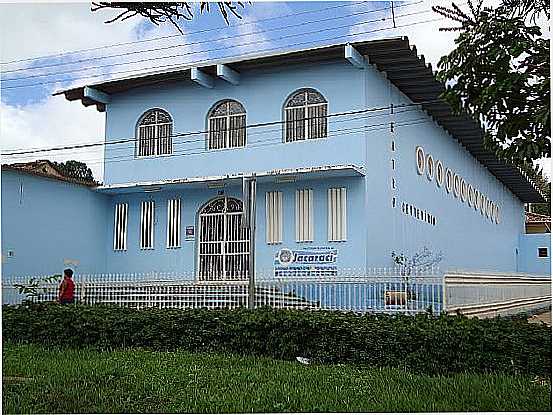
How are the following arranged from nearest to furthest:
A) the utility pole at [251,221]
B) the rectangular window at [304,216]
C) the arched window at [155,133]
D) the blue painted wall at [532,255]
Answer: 1. the utility pole at [251,221]
2. the rectangular window at [304,216]
3. the arched window at [155,133]
4. the blue painted wall at [532,255]

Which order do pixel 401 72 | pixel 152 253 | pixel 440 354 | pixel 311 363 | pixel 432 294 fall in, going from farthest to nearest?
pixel 152 253 → pixel 401 72 → pixel 432 294 → pixel 311 363 → pixel 440 354

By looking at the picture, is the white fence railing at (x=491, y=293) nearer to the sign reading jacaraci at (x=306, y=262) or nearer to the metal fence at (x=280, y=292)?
the metal fence at (x=280, y=292)

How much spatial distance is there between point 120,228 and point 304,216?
4.16m

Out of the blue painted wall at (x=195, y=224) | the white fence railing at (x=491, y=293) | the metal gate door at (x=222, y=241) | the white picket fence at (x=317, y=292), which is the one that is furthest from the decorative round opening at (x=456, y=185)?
the metal gate door at (x=222, y=241)

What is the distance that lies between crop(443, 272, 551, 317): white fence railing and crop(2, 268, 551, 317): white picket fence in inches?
0.6

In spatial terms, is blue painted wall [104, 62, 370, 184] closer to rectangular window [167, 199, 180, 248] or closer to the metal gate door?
rectangular window [167, 199, 180, 248]

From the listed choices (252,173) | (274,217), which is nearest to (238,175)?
(252,173)

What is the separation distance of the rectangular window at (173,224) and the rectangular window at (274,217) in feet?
6.67

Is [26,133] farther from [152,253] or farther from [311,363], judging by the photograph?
[311,363]

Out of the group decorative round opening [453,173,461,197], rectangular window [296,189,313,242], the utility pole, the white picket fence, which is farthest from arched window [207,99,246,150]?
decorative round opening [453,173,461,197]

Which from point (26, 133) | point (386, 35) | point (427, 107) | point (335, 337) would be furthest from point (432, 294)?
point (26, 133)

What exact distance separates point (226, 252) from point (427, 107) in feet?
17.7

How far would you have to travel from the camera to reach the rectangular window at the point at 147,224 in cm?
1576

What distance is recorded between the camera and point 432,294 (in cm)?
1108
